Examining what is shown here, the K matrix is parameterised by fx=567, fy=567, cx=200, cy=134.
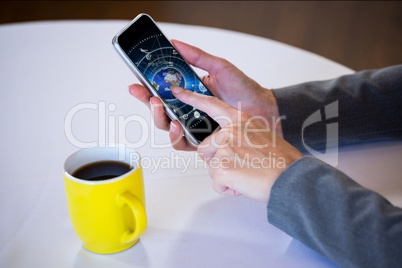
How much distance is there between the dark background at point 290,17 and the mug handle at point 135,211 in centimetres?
211

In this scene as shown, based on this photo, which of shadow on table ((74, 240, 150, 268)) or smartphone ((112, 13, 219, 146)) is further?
smartphone ((112, 13, 219, 146))

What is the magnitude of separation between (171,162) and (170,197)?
100 millimetres

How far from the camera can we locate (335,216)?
66 cm

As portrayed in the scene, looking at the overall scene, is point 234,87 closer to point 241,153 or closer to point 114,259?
point 241,153

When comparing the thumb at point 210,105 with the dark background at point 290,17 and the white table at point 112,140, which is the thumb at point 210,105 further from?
the dark background at point 290,17

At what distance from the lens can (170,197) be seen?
82cm

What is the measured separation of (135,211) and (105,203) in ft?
0.12

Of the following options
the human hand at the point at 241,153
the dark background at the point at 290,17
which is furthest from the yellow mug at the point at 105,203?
the dark background at the point at 290,17

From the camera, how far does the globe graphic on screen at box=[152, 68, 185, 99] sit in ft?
2.84

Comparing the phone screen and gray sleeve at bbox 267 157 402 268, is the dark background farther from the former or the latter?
gray sleeve at bbox 267 157 402 268

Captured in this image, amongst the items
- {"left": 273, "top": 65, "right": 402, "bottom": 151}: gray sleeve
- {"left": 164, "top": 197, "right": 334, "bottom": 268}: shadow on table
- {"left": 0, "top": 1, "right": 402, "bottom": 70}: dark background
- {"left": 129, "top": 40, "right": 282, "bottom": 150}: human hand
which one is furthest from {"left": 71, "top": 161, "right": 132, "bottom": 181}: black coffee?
{"left": 0, "top": 1, "right": 402, "bottom": 70}: dark background

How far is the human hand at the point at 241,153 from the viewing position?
72 cm

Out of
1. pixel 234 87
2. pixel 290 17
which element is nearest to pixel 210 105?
pixel 234 87

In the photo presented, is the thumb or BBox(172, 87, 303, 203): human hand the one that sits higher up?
the thumb
